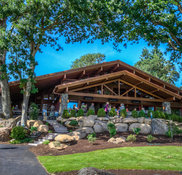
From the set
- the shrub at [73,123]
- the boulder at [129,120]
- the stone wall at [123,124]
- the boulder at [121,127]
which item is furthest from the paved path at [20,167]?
the boulder at [129,120]

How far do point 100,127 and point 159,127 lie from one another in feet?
19.5

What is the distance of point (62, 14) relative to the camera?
1614 centimetres

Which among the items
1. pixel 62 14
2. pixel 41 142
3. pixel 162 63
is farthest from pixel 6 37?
pixel 162 63

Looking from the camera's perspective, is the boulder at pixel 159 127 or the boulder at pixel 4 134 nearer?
the boulder at pixel 4 134

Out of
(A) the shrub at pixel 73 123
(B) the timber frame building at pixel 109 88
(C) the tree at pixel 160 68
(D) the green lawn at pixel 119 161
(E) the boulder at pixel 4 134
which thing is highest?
(C) the tree at pixel 160 68

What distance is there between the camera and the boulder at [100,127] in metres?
16.0

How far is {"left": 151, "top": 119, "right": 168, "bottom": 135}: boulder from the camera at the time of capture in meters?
17.0

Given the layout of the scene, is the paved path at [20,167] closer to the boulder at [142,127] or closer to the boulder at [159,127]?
the boulder at [142,127]

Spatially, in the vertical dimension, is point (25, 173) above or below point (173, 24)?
below

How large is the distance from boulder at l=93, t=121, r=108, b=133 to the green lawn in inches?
248

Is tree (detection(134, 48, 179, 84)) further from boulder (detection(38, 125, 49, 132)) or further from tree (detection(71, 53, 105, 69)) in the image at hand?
boulder (detection(38, 125, 49, 132))

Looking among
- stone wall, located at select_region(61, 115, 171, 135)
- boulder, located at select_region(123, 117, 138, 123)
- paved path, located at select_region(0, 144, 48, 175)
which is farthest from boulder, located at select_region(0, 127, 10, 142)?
boulder, located at select_region(123, 117, 138, 123)

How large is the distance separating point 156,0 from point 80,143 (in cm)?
1006

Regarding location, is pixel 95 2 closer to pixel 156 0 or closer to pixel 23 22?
pixel 156 0
